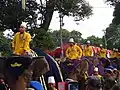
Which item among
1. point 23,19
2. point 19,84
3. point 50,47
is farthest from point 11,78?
point 23,19

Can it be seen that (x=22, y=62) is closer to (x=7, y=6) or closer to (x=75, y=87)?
(x=75, y=87)

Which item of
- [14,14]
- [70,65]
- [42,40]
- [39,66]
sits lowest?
[70,65]

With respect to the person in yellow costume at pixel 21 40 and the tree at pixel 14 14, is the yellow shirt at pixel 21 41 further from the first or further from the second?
the tree at pixel 14 14

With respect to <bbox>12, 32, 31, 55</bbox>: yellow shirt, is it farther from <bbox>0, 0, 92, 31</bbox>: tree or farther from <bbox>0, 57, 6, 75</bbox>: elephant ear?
<bbox>0, 0, 92, 31</bbox>: tree

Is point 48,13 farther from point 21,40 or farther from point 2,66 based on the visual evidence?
point 2,66

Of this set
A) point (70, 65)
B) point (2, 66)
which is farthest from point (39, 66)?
point (70, 65)

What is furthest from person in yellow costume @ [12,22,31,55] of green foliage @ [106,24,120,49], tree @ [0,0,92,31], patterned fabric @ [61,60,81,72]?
green foliage @ [106,24,120,49]

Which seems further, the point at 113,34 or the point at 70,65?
the point at 113,34

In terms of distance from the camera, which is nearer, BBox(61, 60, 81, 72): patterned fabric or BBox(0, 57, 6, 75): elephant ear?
BBox(0, 57, 6, 75): elephant ear

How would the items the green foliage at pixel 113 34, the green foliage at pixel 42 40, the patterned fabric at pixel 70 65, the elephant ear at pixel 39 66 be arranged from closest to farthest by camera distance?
the elephant ear at pixel 39 66 < the patterned fabric at pixel 70 65 < the green foliage at pixel 42 40 < the green foliage at pixel 113 34

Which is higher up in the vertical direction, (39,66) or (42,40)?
(39,66)

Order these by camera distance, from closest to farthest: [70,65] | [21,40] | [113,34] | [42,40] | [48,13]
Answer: [70,65] < [21,40] < [42,40] < [48,13] < [113,34]

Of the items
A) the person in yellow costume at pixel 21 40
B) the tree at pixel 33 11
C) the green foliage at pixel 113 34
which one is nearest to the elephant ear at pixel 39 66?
the person in yellow costume at pixel 21 40

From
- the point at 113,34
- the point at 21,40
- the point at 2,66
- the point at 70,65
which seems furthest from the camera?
the point at 113,34
